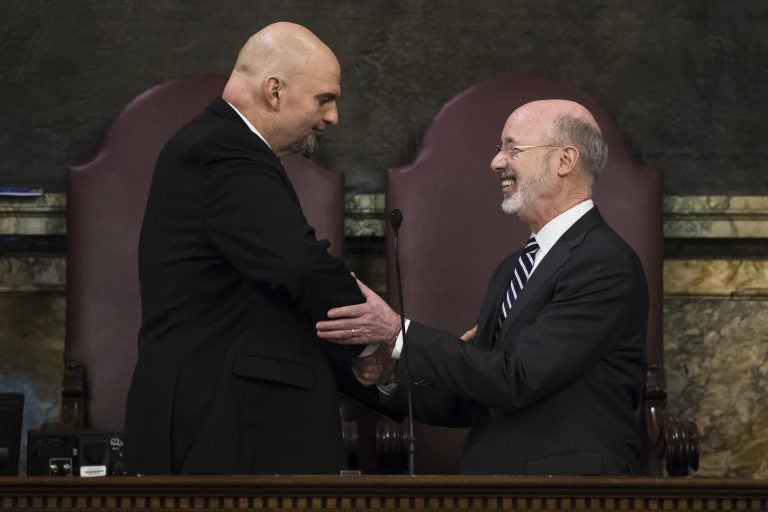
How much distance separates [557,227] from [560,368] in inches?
17.7

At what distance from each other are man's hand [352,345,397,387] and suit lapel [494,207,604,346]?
0.25 metres

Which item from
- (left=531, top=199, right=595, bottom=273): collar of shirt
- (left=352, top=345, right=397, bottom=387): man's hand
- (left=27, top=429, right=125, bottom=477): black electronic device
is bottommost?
(left=27, top=429, right=125, bottom=477): black electronic device

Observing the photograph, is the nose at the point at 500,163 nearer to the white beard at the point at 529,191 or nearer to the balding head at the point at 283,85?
the white beard at the point at 529,191

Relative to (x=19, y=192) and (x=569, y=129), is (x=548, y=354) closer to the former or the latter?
(x=569, y=129)

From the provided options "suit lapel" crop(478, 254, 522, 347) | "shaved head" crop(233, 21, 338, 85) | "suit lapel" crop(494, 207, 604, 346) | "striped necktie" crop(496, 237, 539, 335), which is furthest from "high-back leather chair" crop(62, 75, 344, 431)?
"shaved head" crop(233, 21, 338, 85)

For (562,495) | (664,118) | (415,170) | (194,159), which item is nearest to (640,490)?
(562,495)

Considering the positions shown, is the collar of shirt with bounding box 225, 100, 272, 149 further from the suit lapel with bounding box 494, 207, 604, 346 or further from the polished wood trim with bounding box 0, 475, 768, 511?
the polished wood trim with bounding box 0, 475, 768, 511

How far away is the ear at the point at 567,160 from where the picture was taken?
361 centimetres

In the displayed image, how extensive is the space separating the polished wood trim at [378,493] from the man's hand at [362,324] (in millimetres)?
758

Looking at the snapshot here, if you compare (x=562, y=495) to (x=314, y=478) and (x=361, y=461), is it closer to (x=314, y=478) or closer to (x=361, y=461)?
(x=314, y=478)

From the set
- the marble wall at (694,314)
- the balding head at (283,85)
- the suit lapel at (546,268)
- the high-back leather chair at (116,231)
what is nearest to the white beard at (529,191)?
the suit lapel at (546,268)

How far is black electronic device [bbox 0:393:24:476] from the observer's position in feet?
13.0

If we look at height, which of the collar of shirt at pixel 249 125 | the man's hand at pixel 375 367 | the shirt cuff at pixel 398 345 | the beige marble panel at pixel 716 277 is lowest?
the man's hand at pixel 375 367

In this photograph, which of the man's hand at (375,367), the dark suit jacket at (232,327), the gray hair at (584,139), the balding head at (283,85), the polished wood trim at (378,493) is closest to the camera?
the polished wood trim at (378,493)
